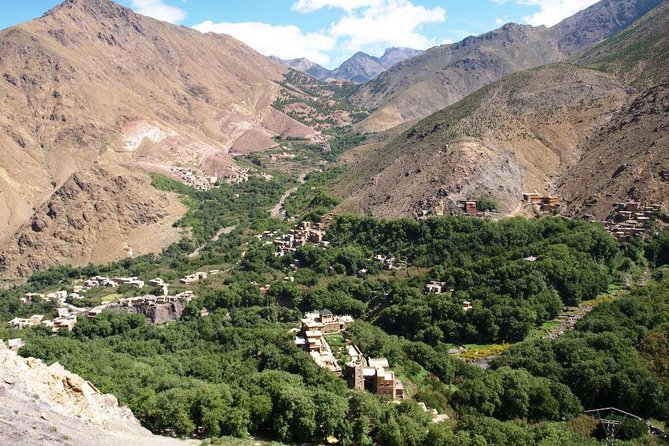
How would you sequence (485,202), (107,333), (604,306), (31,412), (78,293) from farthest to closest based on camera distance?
(485,202) < (78,293) < (107,333) < (604,306) < (31,412)

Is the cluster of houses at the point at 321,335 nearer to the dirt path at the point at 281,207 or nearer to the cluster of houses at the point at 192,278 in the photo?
the cluster of houses at the point at 192,278

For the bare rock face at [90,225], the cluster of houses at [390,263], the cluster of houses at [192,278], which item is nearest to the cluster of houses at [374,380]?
the cluster of houses at [390,263]

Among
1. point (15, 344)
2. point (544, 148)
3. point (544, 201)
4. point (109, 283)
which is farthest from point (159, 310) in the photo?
point (544, 148)

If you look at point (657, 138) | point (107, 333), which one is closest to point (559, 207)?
point (657, 138)

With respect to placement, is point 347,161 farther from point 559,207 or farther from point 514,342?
point 514,342

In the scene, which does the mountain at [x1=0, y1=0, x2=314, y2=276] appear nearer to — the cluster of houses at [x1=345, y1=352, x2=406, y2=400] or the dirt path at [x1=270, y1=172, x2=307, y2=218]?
the dirt path at [x1=270, y1=172, x2=307, y2=218]

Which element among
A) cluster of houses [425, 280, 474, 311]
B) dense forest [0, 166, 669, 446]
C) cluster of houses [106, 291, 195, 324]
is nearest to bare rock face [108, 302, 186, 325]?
cluster of houses [106, 291, 195, 324]
